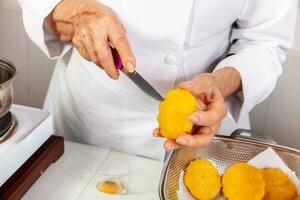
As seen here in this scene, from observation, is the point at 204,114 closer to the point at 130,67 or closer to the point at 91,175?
the point at 130,67

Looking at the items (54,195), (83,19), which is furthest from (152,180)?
(83,19)

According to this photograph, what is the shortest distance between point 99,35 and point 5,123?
8.0 inches

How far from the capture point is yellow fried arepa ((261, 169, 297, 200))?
70 cm

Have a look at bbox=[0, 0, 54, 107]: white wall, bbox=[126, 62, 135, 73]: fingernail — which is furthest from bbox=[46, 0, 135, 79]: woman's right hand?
bbox=[0, 0, 54, 107]: white wall

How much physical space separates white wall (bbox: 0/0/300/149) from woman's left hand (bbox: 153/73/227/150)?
1.67ft

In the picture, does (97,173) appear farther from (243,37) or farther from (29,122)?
(243,37)

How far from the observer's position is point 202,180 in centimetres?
69

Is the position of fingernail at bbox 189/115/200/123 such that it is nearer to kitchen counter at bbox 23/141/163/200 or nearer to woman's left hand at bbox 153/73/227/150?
woman's left hand at bbox 153/73/227/150

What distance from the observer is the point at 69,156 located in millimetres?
789

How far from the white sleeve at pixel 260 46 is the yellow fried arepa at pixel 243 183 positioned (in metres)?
0.15

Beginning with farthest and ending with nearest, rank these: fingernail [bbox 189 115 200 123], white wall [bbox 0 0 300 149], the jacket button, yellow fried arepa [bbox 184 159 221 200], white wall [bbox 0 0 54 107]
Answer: white wall [bbox 0 0 54 107]
white wall [bbox 0 0 300 149]
the jacket button
yellow fried arepa [bbox 184 159 221 200]
fingernail [bbox 189 115 200 123]

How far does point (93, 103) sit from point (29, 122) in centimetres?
18

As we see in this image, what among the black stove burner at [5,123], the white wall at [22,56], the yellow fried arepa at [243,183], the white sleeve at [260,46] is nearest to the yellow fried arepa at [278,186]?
the yellow fried arepa at [243,183]

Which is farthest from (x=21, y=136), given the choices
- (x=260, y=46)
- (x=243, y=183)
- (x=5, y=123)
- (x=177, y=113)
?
(x=260, y=46)
